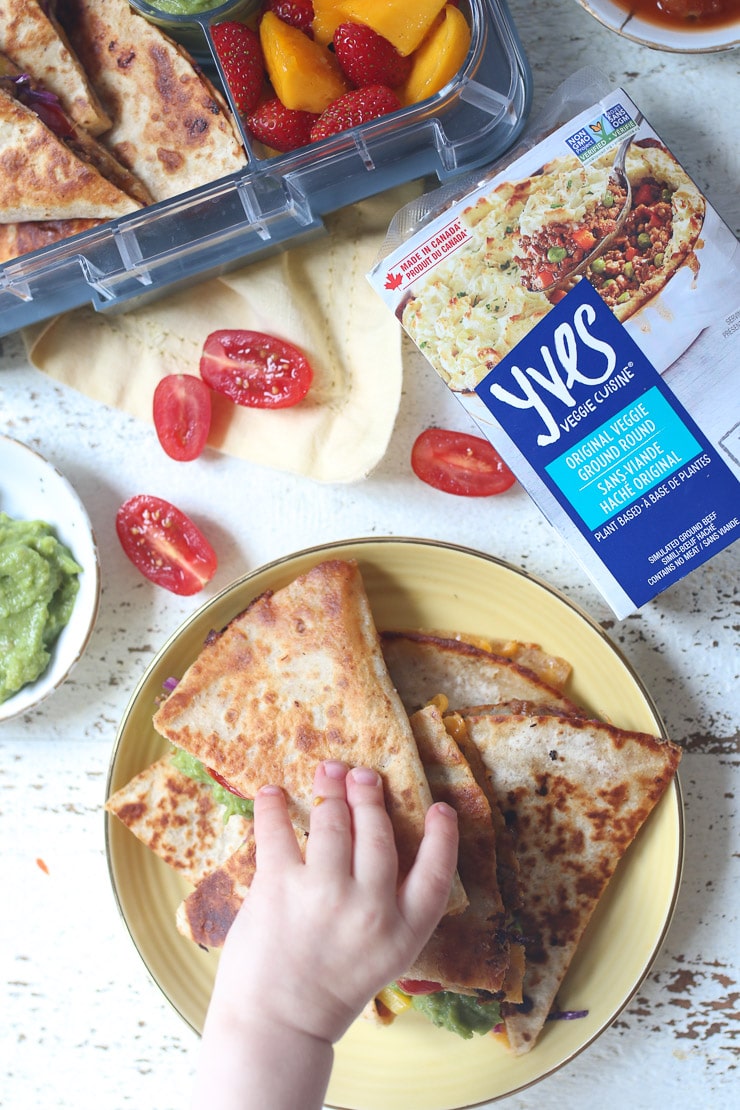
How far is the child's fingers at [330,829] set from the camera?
1665mm

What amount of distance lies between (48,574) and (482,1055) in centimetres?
136

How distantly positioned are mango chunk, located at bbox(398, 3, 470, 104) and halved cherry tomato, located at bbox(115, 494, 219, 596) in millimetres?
1005

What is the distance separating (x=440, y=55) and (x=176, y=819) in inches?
62.7

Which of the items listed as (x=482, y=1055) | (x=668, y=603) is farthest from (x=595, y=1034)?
(x=668, y=603)

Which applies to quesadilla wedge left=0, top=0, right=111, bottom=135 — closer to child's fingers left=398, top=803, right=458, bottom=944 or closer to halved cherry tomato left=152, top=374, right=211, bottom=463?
halved cherry tomato left=152, top=374, right=211, bottom=463

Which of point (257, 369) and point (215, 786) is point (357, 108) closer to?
point (257, 369)

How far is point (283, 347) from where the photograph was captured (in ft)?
6.84

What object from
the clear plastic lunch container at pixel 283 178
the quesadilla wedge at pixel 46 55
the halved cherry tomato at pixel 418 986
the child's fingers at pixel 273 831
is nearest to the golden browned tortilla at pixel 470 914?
the halved cherry tomato at pixel 418 986

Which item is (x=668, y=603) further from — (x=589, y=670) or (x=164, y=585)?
(x=164, y=585)

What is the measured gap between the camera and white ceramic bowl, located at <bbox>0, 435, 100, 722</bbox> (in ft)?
6.79

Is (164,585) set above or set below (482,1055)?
above

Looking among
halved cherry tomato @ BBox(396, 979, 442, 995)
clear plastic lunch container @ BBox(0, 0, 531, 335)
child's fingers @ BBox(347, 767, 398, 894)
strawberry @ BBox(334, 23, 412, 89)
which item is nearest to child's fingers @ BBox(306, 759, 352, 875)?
→ child's fingers @ BBox(347, 767, 398, 894)

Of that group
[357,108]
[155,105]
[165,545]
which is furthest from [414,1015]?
[155,105]

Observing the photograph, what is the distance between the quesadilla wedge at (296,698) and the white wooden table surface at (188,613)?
0.29 metres
